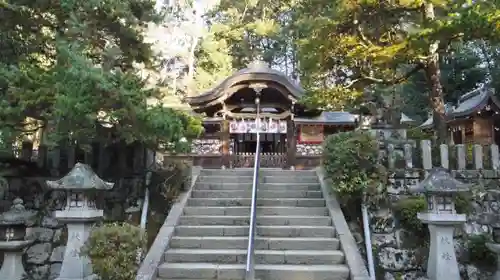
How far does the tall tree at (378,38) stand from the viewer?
27.1 feet

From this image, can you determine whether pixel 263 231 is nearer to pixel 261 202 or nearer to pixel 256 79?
pixel 261 202

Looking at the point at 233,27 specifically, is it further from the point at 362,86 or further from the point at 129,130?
the point at 129,130

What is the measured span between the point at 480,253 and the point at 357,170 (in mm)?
2499

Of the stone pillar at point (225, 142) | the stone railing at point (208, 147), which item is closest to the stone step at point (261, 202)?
the stone pillar at point (225, 142)

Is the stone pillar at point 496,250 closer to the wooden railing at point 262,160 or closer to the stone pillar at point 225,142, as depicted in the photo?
the wooden railing at point 262,160

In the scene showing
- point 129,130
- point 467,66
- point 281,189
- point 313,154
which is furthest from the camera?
point 467,66

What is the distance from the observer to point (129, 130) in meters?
7.05

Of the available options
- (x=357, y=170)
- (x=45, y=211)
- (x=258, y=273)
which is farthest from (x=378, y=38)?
(x=45, y=211)

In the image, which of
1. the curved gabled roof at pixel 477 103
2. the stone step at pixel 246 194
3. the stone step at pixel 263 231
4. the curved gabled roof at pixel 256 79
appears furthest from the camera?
the curved gabled roof at pixel 477 103

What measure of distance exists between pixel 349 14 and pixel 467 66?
16280 millimetres

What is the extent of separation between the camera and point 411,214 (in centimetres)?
754

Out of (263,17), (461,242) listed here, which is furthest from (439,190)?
(263,17)

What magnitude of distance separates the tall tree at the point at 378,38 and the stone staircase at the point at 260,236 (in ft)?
10.2

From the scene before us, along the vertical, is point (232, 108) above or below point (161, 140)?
above
